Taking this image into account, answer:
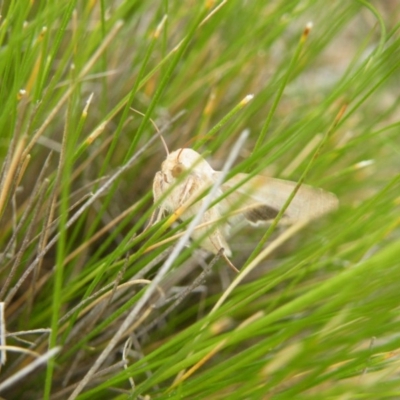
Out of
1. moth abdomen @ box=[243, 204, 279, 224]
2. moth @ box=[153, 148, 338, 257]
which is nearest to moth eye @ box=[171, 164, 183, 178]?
moth @ box=[153, 148, 338, 257]

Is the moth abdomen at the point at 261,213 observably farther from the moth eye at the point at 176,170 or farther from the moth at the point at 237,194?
the moth eye at the point at 176,170

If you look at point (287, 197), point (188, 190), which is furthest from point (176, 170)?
point (287, 197)

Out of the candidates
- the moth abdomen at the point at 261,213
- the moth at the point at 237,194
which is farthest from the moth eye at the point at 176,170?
the moth abdomen at the point at 261,213

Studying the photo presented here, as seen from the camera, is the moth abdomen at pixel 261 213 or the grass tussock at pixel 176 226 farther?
the moth abdomen at pixel 261 213

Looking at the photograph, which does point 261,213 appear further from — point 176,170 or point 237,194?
point 176,170

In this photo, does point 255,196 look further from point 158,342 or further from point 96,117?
point 96,117

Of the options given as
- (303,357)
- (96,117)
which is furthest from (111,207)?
(303,357)

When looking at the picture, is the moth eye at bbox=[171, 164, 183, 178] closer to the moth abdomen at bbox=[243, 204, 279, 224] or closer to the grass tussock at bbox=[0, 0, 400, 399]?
the grass tussock at bbox=[0, 0, 400, 399]

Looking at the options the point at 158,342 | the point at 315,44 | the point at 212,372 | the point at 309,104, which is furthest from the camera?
the point at 309,104

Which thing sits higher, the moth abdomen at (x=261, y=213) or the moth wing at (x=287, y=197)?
the moth wing at (x=287, y=197)

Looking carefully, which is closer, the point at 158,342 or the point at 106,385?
the point at 106,385

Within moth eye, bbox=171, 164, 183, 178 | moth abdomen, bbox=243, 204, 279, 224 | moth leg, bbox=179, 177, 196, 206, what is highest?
moth eye, bbox=171, 164, 183, 178
